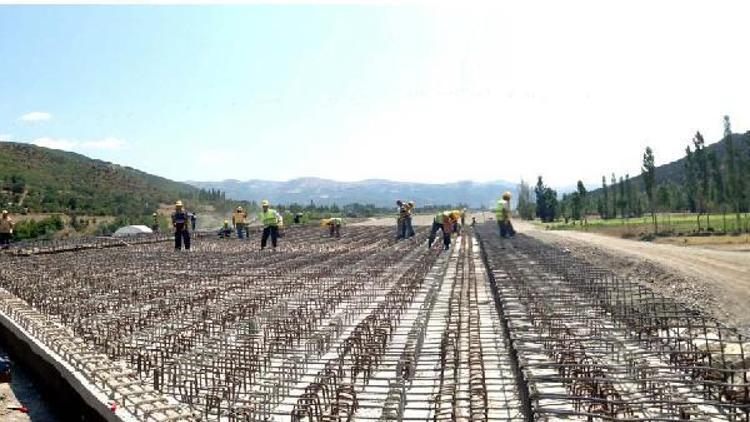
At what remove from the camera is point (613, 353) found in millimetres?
6750

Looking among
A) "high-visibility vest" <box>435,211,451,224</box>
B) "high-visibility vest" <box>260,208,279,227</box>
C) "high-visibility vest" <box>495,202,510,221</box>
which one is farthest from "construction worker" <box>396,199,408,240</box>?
"high-visibility vest" <box>260,208,279,227</box>

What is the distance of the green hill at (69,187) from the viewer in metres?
50.4

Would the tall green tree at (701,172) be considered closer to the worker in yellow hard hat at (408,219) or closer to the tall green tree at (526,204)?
the worker in yellow hard hat at (408,219)

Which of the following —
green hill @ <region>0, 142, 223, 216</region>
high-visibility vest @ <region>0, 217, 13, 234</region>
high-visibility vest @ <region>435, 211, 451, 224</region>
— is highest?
green hill @ <region>0, 142, 223, 216</region>

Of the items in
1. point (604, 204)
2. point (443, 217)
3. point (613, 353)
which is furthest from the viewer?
point (604, 204)

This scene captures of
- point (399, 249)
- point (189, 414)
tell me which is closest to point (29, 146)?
point (399, 249)

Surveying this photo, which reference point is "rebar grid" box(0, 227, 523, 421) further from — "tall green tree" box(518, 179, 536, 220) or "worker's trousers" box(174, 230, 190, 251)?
"tall green tree" box(518, 179, 536, 220)

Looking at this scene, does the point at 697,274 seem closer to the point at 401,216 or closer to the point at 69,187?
the point at 401,216

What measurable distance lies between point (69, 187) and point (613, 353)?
59.1m

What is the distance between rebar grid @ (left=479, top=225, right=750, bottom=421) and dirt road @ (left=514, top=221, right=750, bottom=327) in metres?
1.68

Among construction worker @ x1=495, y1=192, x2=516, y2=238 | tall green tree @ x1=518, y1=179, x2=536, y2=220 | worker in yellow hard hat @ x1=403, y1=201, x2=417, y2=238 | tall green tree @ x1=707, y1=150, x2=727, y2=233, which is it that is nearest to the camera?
construction worker @ x1=495, y1=192, x2=516, y2=238

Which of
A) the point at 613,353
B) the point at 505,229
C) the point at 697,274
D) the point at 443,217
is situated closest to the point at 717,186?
the point at 505,229

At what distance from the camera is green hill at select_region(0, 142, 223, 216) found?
165ft

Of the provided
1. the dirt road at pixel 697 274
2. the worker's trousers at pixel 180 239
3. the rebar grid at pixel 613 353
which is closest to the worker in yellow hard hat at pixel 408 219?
the dirt road at pixel 697 274
